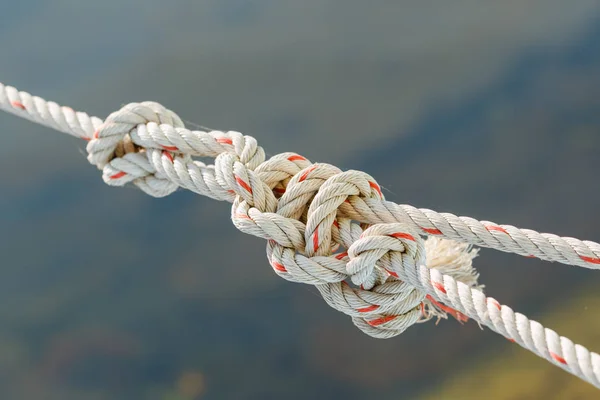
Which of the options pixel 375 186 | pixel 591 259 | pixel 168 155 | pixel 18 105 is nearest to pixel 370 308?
pixel 375 186

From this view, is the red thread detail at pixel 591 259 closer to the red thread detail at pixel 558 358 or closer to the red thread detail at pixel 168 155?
the red thread detail at pixel 558 358

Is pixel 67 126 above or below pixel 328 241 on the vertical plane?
above

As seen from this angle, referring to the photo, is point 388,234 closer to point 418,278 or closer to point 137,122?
point 418,278

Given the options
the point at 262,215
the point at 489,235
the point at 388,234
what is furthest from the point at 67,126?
the point at 489,235

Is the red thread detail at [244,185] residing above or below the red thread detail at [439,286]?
above

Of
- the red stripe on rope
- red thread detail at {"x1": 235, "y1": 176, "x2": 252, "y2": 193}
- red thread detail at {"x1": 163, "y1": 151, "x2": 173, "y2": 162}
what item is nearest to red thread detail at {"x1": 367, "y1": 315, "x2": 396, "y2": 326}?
the red stripe on rope

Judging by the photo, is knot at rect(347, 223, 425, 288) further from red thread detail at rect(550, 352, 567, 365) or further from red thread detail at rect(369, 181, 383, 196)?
red thread detail at rect(550, 352, 567, 365)

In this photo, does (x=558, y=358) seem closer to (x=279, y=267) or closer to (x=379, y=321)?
(x=379, y=321)

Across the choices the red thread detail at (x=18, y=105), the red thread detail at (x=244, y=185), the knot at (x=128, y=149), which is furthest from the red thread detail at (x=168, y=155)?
the red thread detail at (x=18, y=105)
